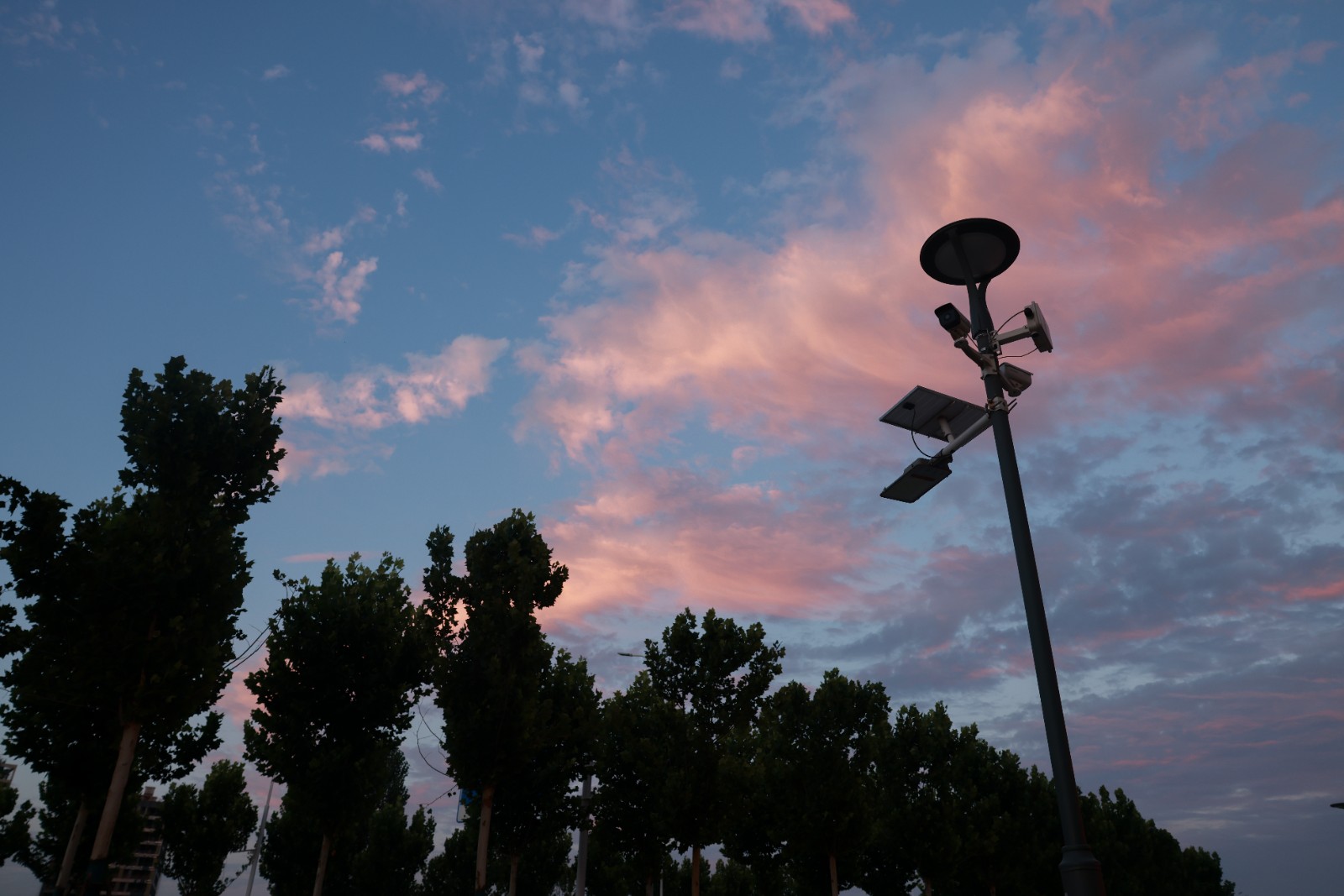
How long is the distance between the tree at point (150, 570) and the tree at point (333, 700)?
4.07 m

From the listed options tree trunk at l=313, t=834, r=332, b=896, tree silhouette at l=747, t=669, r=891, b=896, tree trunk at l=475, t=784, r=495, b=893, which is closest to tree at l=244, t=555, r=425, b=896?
tree trunk at l=313, t=834, r=332, b=896

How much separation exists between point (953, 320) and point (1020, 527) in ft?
7.05

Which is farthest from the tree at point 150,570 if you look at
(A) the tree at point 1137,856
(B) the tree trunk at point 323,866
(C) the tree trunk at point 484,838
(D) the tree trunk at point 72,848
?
(A) the tree at point 1137,856

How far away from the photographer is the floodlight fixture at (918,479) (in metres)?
8.61

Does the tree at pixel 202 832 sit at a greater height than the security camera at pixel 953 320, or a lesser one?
lesser

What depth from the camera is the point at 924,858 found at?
1378 inches

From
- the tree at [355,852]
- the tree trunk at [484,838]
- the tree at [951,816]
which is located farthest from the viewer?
the tree at [951,816]

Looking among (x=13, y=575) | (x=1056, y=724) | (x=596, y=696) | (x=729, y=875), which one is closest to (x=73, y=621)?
(x=13, y=575)

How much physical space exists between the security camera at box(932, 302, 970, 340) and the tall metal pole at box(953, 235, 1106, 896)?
13cm

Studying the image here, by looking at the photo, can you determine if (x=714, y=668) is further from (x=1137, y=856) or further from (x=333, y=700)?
(x=1137, y=856)

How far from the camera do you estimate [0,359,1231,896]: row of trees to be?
16.7m

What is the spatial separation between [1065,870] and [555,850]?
1665 inches

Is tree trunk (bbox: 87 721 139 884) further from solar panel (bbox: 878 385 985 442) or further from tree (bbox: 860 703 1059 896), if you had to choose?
tree (bbox: 860 703 1059 896)

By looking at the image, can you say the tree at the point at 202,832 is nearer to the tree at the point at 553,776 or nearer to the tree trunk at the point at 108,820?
the tree at the point at 553,776
